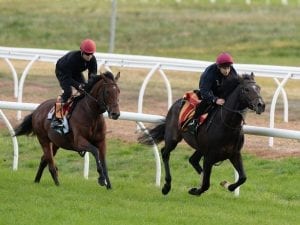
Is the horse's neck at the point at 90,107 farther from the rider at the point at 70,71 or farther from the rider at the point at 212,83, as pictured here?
the rider at the point at 212,83

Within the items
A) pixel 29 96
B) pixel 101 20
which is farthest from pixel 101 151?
pixel 101 20

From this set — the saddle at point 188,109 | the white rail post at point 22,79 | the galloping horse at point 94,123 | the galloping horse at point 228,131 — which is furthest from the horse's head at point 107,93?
the white rail post at point 22,79

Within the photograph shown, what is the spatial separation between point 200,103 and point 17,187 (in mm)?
2260

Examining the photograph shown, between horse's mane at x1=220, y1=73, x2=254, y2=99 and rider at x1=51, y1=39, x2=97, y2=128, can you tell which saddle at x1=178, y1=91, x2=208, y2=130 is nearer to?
horse's mane at x1=220, y1=73, x2=254, y2=99

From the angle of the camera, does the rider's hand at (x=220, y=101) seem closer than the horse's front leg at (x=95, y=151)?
Yes

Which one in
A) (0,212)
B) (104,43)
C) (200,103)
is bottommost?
(104,43)

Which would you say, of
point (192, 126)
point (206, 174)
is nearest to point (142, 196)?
point (206, 174)

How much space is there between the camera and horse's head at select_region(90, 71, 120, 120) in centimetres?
1172

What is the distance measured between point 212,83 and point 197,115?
41 centimetres

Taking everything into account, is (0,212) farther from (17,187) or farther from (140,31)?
(140,31)

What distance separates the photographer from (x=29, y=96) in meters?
19.0

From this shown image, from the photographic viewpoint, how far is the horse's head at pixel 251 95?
10852mm

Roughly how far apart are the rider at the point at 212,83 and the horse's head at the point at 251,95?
0.28 metres

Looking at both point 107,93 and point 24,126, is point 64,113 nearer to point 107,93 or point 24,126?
point 107,93
